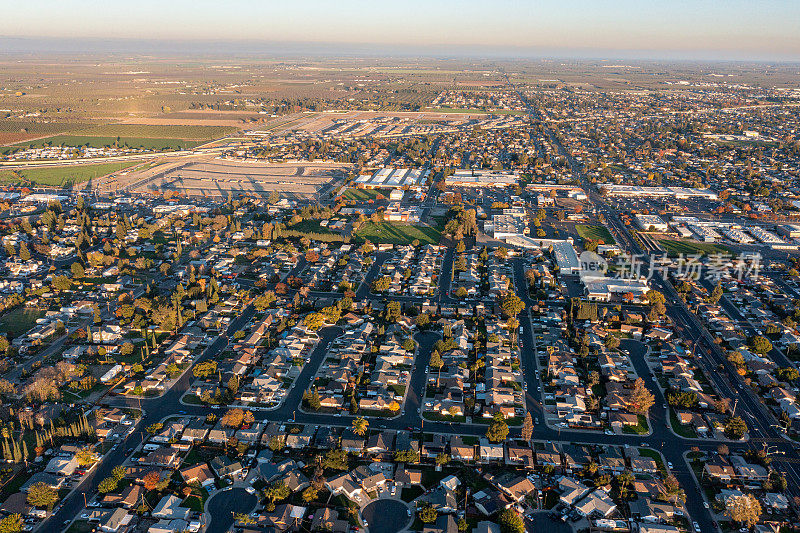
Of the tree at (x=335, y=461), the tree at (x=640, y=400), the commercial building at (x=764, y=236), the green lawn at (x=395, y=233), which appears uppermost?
the commercial building at (x=764, y=236)

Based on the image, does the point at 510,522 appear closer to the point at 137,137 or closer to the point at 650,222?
the point at 650,222

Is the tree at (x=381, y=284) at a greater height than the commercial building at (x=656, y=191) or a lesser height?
lesser

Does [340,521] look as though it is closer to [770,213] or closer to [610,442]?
[610,442]

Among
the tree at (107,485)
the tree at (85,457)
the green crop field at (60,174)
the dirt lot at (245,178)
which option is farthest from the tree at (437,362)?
the green crop field at (60,174)

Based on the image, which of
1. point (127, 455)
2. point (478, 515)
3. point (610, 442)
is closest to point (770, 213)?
point (610, 442)

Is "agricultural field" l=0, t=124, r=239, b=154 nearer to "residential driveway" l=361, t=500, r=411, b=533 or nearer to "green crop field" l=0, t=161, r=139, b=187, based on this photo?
"green crop field" l=0, t=161, r=139, b=187

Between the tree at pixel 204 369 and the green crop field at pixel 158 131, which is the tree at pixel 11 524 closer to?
the tree at pixel 204 369

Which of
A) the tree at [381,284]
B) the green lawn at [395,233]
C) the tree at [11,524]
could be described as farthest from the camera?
the green lawn at [395,233]
